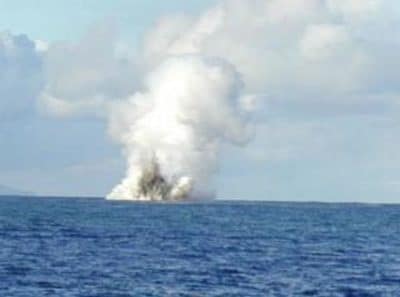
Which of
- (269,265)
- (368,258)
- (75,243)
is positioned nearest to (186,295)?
(269,265)

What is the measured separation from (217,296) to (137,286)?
6515 mm

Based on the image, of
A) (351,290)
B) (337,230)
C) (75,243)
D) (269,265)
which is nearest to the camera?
(351,290)

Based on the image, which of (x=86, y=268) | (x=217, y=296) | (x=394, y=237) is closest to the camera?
(x=217, y=296)

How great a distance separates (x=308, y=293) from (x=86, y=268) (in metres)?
18.5

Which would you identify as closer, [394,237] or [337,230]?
[394,237]

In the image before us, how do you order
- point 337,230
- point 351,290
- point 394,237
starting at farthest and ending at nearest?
1. point 337,230
2. point 394,237
3. point 351,290

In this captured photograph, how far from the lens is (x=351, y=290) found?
238 ft

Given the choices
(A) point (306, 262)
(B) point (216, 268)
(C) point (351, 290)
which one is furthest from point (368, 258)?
(C) point (351, 290)

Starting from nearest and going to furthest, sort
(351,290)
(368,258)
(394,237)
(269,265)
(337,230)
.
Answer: (351,290), (269,265), (368,258), (394,237), (337,230)

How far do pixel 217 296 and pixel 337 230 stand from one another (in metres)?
87.6

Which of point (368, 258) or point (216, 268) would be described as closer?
point (216, 268)

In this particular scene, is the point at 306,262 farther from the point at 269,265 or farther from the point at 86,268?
the point at 86,268

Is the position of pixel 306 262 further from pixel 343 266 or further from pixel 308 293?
pixel 308 293

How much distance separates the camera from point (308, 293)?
70125mm
